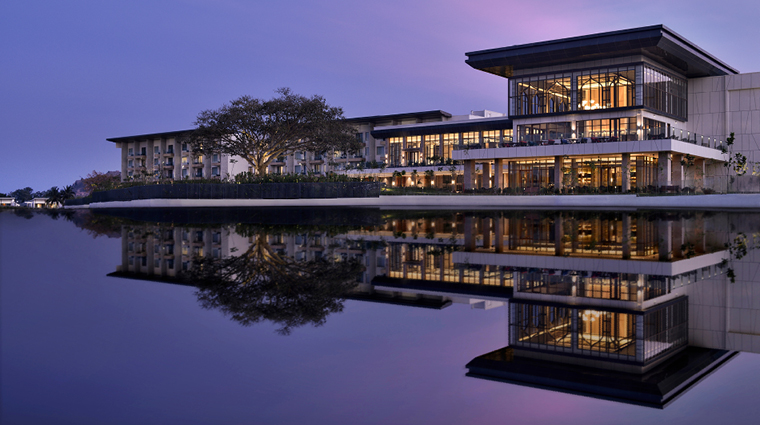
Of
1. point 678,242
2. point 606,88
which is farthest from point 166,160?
point 678,242

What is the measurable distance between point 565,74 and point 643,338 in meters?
Answer: 58.0

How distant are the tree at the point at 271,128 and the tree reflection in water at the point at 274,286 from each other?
4114 centimetres

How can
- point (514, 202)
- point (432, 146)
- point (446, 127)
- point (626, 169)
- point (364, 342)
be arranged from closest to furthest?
point (364, 342)
point (514, 202)
point (626, 169)
point (446, 127)
point (432, 146)

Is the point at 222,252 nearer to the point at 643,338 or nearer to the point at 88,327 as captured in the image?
the point at 88,327

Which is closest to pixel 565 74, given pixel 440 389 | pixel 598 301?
pixel 598 301

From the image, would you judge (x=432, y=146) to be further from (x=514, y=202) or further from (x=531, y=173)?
(x=514, y=202)

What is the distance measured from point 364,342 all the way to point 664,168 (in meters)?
53.2

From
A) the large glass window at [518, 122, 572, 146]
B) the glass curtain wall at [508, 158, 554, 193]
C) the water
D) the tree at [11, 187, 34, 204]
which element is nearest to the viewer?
the water

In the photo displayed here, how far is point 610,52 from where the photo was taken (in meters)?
55.2

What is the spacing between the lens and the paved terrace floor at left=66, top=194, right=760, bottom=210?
41.1 meters

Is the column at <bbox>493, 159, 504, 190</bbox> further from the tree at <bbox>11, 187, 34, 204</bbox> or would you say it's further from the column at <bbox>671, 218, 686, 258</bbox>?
the tree at <bbox>11, 187, 34, 204</bbox>

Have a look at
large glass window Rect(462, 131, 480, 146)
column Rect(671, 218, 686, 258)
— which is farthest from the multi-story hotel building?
column Rect(671, 218, 686, 258)

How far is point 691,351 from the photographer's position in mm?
5484

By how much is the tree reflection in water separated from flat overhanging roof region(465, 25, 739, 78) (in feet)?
159
